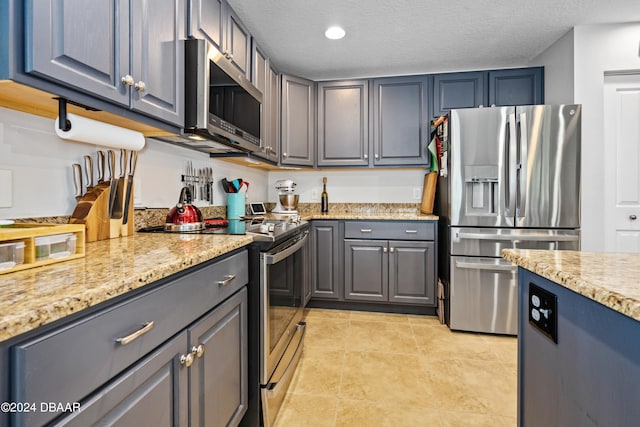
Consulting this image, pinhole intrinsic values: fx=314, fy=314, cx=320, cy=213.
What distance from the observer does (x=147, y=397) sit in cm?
79

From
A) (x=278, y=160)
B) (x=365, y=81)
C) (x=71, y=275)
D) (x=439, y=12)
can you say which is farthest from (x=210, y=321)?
(x=365, y=81)

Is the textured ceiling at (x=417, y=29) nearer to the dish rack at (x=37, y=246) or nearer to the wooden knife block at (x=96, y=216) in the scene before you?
the wooden knife block at (x=96, y=216)

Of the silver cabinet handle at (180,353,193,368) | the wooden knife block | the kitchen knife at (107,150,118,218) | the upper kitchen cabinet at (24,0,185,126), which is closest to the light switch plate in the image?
A: the wooden knife block

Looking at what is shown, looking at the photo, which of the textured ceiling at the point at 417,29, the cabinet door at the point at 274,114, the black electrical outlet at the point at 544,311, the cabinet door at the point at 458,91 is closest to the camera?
the black electrical outlet at the point at 544,311

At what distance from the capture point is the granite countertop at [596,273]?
22.2 inches

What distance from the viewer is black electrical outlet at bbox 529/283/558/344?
83 cm

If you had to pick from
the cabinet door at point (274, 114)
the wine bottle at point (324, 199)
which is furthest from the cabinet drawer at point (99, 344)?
the wine bottle at point (324, 199)

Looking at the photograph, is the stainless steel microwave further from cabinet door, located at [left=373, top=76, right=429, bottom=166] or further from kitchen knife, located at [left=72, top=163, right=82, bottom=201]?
cabinet door, located at [left=373, top=76, right=429, bottom=166]

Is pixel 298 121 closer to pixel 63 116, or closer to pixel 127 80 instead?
pixel 127 80

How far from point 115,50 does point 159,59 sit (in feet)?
0.80

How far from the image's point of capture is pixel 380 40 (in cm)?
247

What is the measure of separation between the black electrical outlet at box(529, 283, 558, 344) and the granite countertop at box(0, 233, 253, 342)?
102 centimetres

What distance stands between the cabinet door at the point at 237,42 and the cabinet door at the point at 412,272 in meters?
1.86

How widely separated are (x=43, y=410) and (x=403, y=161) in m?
2.97
